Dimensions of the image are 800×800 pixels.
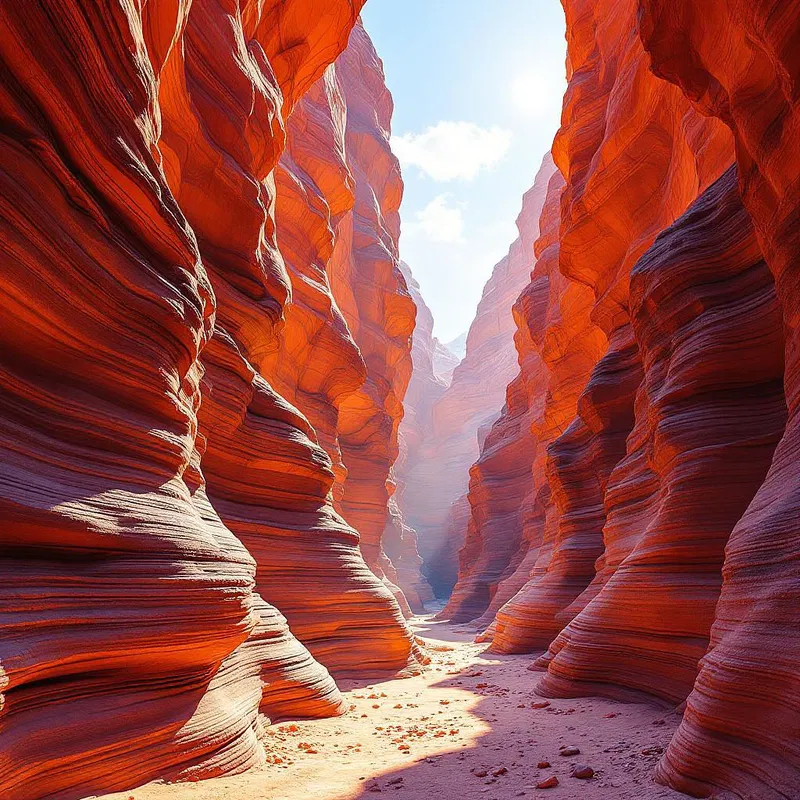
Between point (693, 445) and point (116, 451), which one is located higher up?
point (116, 451)

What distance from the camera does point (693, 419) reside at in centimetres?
827

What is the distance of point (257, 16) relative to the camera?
1297 cm

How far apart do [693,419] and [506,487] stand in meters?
25.0

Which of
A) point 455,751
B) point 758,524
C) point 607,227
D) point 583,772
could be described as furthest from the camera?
point 607,227

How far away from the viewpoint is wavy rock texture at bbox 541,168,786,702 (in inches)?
299

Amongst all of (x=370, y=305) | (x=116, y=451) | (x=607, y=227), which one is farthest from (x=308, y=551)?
(x=370, y=305)

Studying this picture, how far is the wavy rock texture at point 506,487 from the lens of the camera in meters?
29.4

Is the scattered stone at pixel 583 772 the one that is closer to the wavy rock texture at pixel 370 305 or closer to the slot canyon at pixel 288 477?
the slot canyon at pixel 288 477

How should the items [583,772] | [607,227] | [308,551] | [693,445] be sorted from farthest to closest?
[607,227], [308,551], [693,445], [583,772]

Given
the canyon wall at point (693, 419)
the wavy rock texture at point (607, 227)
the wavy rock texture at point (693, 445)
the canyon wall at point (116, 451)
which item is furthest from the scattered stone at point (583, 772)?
the wavy rock texture at point (607, 227)

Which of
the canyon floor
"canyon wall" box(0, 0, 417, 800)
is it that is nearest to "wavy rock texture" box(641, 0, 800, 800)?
the canyon floor

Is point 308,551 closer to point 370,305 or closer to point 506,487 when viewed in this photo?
point 506,487

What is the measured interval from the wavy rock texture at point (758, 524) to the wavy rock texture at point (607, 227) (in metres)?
4.80

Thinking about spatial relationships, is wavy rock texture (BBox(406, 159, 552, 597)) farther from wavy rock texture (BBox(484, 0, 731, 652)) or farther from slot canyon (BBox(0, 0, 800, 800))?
slot canyon (BBox(0, 0, 800, 800))
